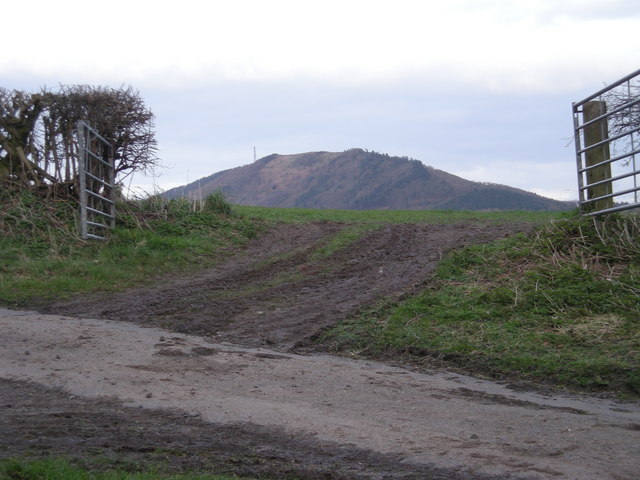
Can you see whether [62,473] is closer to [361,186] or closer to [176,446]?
[176,446]

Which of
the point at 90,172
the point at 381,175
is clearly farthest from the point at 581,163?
the point at 381,175

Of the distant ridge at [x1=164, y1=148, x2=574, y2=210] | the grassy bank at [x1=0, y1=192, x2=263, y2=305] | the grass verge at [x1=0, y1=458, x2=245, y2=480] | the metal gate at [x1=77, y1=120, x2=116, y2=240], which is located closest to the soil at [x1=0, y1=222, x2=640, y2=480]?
the grass verge at [x1=0, y1=458, x2=245, y2=480]

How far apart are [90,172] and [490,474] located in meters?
12.1

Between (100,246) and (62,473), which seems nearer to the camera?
(62,473)

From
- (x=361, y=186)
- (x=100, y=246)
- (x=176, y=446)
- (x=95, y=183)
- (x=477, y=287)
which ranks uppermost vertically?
(x=361, y=186)

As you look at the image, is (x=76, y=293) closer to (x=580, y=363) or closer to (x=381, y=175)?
(x=580, y=363)

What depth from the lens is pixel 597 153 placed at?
38.0 feet

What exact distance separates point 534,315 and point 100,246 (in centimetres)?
882

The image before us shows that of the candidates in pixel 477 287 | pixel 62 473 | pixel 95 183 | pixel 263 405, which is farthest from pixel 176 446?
pixel 95 183

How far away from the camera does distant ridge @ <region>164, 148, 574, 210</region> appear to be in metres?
39.8

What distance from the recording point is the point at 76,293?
37.0 ft

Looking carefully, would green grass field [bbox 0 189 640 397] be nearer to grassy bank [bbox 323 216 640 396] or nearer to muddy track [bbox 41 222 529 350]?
grassy bank [bbox 323 216 640 396]

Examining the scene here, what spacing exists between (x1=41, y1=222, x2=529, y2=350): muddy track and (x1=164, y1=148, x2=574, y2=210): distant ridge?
19.9m

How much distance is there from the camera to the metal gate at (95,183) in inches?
537
